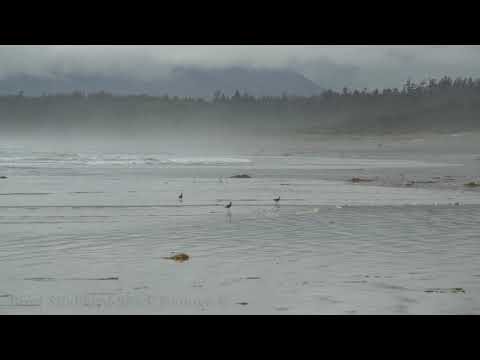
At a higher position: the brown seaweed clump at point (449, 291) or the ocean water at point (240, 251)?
the ocean water at point (240, 251)

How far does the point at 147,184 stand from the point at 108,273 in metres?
17.0

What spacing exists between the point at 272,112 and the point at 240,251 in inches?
5404

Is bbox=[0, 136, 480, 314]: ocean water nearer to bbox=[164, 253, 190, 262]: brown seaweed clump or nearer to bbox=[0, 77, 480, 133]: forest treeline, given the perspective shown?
bbox=[164, 253, 190, 262]: brown seaweed clump

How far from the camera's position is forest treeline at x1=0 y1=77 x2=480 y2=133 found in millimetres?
100938

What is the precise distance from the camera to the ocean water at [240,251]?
8414 millimetres

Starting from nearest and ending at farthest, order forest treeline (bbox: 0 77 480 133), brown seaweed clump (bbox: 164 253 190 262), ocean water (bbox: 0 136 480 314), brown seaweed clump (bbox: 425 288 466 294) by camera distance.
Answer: ocean water (bbox: 0 136 480 314) → brown seaweed clump (bbox: 425 288 466 294) → brown seaweed clump (bbox: 164 253 190 262) → forest treeline (bbox: 0 77 480 133)

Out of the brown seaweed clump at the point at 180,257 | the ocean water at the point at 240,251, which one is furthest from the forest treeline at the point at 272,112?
the brown seaweed clump at the point at 180,257

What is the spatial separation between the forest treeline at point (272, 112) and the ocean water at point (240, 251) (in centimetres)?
6787

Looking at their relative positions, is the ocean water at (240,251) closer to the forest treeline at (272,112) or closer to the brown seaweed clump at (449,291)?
the brown seaweed clump at (449,291)

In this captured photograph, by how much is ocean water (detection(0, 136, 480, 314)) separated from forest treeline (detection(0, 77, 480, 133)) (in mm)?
67874

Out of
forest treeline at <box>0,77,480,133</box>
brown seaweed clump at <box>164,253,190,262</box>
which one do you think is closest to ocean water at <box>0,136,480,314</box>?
brown seaweed clump at <box>164,253,190,262</box>

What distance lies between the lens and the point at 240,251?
11906 mm
